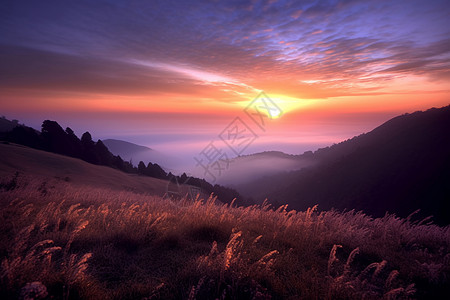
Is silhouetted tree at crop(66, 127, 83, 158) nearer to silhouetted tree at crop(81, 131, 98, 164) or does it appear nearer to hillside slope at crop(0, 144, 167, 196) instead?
silhouetted tree at crop(81, 131, 98, 164)

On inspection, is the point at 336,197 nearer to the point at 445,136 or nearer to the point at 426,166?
the point at 426,166

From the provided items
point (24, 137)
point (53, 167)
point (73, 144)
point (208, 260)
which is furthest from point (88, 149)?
point (208, 260)

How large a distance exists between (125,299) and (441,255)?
5007 millimetres

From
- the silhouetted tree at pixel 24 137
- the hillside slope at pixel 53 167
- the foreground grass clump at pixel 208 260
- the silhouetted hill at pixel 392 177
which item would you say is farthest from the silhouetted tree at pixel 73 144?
the silhouetted hill at pixel 392 177

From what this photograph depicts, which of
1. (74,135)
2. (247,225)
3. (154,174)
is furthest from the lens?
(154,174)

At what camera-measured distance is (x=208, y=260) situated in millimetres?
2996

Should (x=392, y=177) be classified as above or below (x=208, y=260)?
below

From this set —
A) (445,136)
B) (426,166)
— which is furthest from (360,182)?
(445,136)

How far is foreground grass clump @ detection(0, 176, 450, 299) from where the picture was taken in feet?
7.71

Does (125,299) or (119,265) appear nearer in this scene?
(125,299)

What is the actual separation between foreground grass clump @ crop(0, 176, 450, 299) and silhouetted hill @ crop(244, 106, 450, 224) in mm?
78566

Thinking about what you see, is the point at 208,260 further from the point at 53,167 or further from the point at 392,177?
the point at 392,177

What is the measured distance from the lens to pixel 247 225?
4.82 metres

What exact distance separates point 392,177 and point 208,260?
11018 cm
